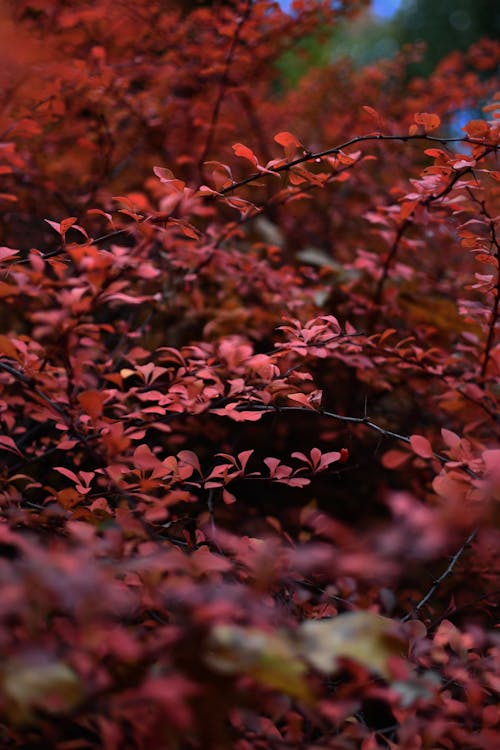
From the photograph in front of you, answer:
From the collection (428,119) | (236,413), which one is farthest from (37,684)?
(428,119)

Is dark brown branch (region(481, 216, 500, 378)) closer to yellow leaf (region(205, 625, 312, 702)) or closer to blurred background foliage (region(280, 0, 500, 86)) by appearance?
yellow leaf (region(205, 625, 312, 702))

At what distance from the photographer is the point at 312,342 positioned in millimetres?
1381

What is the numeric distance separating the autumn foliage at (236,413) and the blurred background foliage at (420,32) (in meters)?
6.61

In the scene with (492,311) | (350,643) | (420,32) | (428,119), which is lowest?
(350,643)

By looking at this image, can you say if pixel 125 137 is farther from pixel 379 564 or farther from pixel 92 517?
pixel 379 564

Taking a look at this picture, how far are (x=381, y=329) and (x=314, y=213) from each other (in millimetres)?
2417

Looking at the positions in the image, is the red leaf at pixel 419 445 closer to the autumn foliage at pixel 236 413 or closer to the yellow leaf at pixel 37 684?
the autumn foliage at pixel 236 413

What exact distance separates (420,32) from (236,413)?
41.5ft

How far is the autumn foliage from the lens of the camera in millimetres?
614

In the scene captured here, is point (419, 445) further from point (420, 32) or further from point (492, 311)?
point (420, 32)

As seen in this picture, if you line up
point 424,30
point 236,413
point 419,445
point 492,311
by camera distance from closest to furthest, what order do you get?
point 419,445 → point 236,413 → point 492,311 → point 424,30

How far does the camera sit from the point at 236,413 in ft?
4.02

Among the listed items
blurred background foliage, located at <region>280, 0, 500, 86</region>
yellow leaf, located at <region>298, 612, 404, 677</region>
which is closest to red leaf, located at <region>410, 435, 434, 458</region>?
yellow leaf, located at <region>298, 612, 404, 677</region>

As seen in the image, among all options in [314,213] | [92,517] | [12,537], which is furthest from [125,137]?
[12,537]
